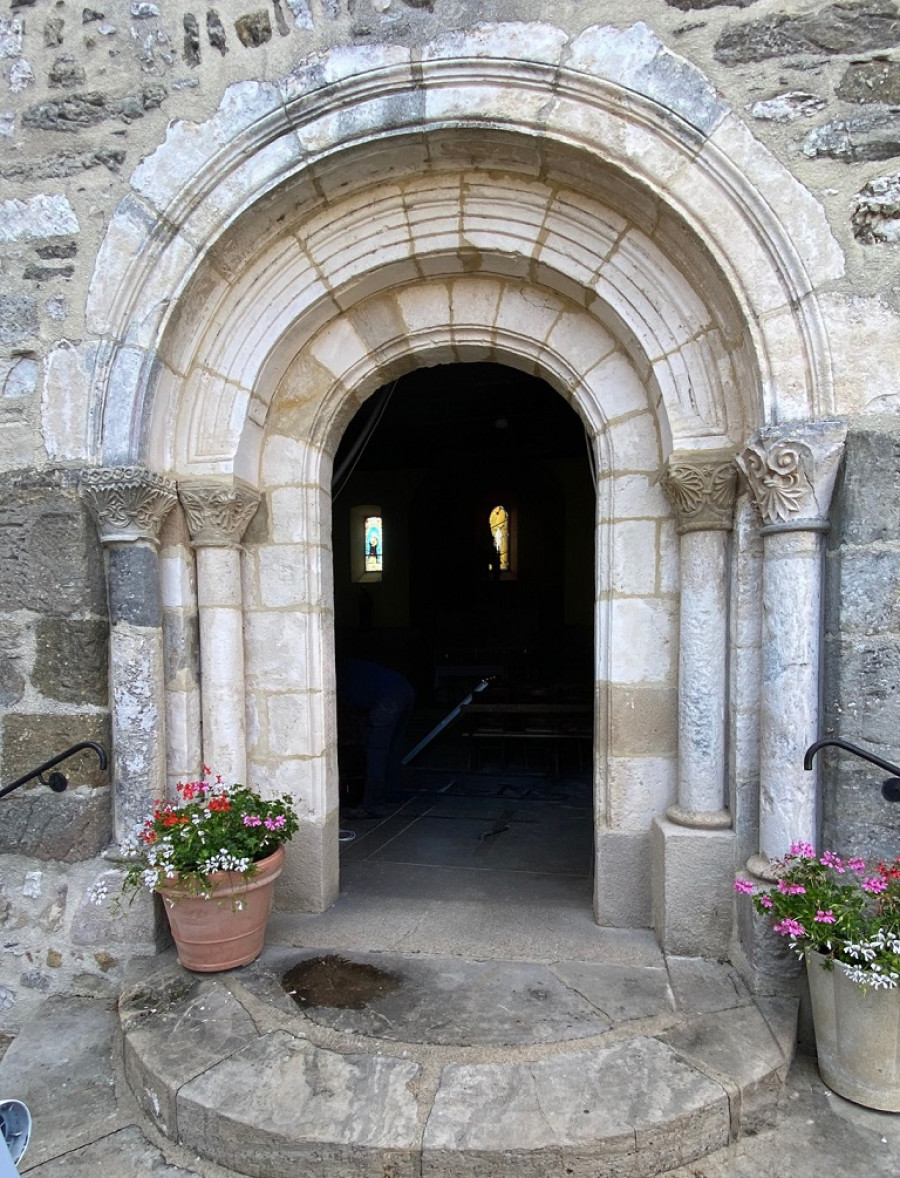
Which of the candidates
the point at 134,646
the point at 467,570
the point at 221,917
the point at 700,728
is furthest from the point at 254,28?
the point at 467,570

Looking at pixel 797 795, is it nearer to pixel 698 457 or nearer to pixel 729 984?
pixel 729 984

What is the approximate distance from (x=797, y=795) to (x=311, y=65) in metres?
3.01

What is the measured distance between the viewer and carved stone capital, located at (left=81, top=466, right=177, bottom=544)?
261 cm

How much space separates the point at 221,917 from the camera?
2498mm

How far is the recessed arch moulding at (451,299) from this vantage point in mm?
2342

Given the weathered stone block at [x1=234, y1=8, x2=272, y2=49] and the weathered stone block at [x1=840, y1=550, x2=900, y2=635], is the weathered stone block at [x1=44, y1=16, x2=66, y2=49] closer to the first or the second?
A: the weathered stone block at [x1=234, y1=8, x2=272, y2=49]

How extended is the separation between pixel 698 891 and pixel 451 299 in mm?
2507

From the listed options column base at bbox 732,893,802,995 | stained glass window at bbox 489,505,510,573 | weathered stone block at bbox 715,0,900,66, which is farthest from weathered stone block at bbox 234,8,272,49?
stained glass window at bbox 489,505,510,573

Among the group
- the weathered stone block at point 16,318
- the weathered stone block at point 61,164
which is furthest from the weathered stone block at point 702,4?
the weathered stone block at point 16,318

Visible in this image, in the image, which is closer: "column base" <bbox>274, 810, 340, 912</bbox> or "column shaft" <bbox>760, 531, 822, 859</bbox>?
"column shaft" <bbox>760, 531, 822, 859</bbox>

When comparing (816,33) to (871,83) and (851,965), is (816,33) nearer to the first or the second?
(871,83)

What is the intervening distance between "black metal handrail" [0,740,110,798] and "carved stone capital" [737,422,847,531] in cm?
253

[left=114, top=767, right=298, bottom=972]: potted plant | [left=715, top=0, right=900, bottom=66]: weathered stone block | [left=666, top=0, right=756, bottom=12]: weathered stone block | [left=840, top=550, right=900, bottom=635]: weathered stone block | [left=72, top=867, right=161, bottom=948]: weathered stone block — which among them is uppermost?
[left=666, top=0, right=756, bottom=12]: weathered stone block

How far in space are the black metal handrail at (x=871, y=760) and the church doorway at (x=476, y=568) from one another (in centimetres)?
340
